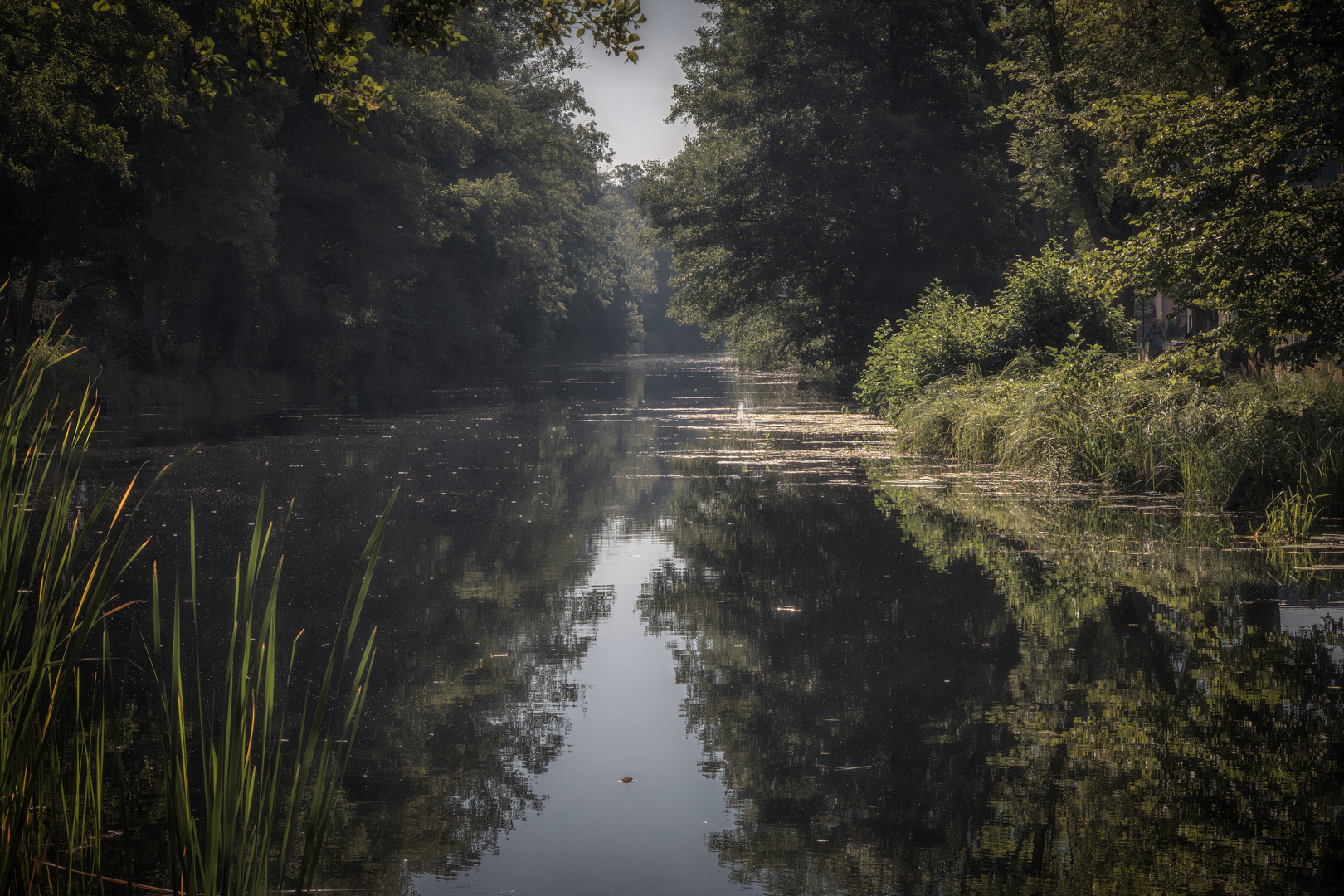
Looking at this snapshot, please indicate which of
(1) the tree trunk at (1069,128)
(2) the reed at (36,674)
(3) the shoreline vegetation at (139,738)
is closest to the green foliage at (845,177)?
(1) the tree trunk at (1069,128)

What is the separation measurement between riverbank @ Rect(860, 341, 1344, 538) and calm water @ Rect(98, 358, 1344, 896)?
0.99 m

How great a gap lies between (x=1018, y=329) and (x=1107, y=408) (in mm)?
6366

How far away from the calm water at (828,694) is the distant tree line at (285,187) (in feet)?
10.8

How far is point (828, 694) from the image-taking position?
6156 mm

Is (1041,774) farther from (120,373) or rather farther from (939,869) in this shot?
(120,373)

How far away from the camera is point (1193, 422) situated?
13.1 m

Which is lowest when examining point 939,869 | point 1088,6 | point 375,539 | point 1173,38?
point 939,869

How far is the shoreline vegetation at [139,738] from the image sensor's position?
2.96 m

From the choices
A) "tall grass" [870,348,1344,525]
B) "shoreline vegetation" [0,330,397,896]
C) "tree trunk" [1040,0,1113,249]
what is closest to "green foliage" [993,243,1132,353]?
"tall grass" [870,348,1344,525]

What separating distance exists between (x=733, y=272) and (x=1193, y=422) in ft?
89.2

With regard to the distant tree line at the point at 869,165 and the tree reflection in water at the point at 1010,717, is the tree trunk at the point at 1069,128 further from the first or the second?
the tree reflection in water at the point at 1010,717

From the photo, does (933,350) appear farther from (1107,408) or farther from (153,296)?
(153,296)

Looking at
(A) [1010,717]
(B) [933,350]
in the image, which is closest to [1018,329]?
(B) [933,350]

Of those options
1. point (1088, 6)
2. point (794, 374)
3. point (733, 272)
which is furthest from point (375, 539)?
point (794, 374)
